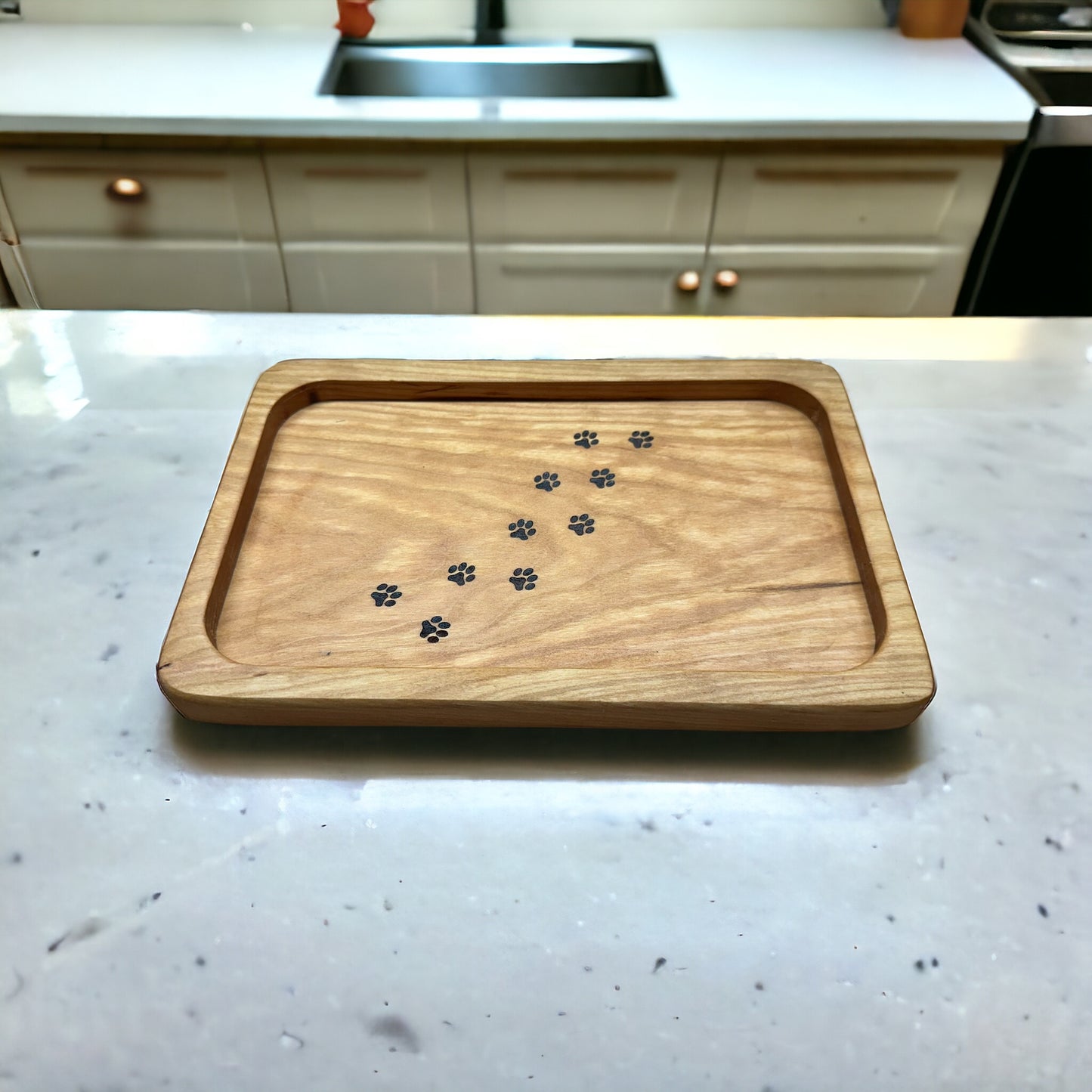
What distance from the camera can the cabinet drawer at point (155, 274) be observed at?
1.77 meters

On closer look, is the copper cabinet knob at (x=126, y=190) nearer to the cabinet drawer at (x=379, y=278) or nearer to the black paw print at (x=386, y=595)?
the cabinet drawer at (x=379, y=278)

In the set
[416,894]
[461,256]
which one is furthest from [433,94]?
[416,894]

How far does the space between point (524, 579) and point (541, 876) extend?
20cm

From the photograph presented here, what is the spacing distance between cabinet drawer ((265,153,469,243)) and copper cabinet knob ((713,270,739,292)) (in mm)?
476

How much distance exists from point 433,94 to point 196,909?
190cm

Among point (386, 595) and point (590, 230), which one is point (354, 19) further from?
point (386, 595)

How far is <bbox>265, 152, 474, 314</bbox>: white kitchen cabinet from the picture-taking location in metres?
1.65

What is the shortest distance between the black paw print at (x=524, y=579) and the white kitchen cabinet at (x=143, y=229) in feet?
4.26

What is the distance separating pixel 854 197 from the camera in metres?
1.70

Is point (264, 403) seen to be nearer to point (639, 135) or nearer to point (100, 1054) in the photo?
point (100, 1054)

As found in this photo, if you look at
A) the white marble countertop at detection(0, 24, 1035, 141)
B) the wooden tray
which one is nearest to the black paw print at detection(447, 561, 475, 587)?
the wooden tray

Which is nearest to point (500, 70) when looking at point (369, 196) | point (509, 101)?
point (509, 101)

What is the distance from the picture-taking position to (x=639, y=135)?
1.58m

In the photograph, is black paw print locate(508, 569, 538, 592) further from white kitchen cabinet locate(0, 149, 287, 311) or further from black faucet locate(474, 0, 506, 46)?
black faucet locate(474, 0, 506, 46)
